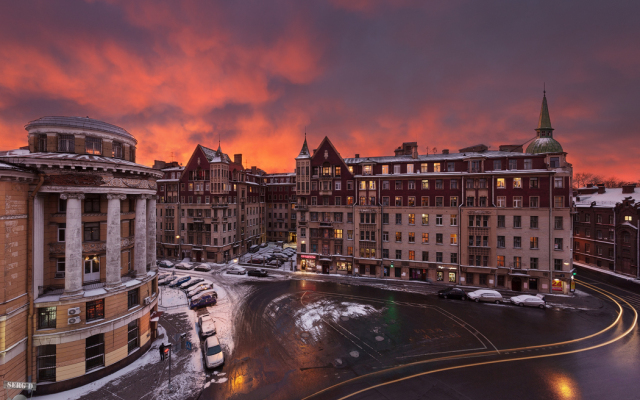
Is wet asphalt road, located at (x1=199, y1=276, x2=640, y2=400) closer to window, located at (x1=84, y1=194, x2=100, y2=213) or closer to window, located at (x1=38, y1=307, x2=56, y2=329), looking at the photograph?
window, located at (x1=38, y1=307, x2=56, y2=329)

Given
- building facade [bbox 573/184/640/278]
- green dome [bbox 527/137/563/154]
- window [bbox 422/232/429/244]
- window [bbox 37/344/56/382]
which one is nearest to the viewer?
window [bbox 37/344/56/382]

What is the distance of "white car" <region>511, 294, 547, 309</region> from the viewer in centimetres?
3606

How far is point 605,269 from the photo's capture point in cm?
5766

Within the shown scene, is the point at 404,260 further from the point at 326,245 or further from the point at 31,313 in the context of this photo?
the point at 31,313

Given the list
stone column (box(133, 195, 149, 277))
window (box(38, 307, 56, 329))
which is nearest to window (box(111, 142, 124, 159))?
stone column (box(133, 195, 149, 277))

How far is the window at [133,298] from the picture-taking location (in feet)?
80.6

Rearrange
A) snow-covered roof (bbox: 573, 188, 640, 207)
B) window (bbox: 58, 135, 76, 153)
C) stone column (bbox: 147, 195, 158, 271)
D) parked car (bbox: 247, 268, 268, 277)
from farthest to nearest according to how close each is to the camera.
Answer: snow-covered roof (bbox: 573, 188, 640, 207) → parked car (bbox: 247, 268, 268, 277) → stone column (bbox: 147, 195, 158, 271) → window (bbox: 58, 135, 76, 153)

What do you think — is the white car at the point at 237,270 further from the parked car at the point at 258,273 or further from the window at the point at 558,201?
the window at the point at 558,201

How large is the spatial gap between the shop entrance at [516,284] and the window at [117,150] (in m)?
60.8

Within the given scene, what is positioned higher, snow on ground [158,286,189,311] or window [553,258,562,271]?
window [553,258,562,271]

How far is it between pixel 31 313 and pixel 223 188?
4412 cm

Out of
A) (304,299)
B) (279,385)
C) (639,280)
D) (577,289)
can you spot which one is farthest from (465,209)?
(279,385)

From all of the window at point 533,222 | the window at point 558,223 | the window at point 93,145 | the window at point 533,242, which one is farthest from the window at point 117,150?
the window at point 558,223

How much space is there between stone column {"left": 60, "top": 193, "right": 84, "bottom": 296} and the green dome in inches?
2720
